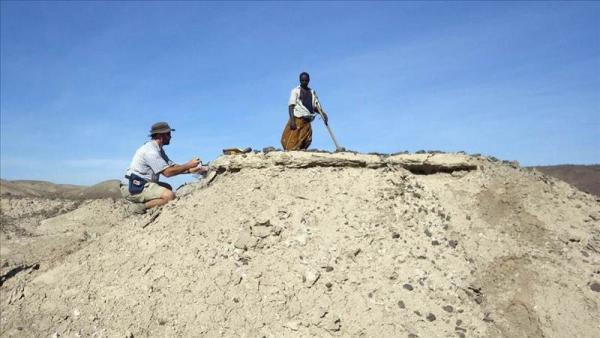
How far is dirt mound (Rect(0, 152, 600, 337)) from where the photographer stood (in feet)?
15.5

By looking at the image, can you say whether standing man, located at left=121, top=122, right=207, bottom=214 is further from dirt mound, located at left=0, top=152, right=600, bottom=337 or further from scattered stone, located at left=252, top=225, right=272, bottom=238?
scattered stone, located at left=252, top=225, right=272, bottom=238

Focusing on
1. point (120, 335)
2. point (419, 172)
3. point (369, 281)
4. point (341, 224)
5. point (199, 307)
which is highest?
point (419, 172)

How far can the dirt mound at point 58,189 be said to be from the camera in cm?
1961

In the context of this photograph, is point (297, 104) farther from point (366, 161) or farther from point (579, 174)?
point (579, 174)

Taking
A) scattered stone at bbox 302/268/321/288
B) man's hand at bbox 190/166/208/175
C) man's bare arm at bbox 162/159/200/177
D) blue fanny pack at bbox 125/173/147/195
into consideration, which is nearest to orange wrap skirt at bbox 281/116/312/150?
man's hand at bbox 190/166/208/175

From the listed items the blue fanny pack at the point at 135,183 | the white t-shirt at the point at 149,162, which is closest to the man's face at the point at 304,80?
the white t-shirt at the point at 149,162

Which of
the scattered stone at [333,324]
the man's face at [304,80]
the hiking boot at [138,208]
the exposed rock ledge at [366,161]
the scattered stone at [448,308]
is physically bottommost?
the scattered stone at [333,324]

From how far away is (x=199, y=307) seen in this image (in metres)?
4.93

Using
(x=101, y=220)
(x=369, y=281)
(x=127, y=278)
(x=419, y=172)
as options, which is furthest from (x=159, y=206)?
(x=101, y=220)

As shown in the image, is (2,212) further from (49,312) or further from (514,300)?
(514,300)

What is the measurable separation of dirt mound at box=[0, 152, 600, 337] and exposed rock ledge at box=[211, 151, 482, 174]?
2cm

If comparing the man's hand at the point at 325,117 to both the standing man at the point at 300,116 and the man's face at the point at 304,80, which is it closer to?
the standing man at the point at 300,116

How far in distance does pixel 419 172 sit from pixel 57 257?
16.4 ft

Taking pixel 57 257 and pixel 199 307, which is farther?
pixel 57 257
